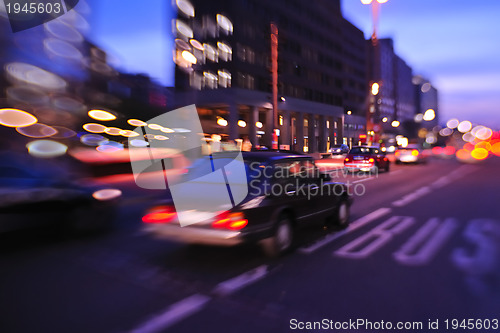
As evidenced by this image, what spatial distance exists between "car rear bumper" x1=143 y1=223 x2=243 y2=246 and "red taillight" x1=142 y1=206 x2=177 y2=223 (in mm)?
68

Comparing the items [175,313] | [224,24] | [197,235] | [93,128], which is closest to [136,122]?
[93,128]

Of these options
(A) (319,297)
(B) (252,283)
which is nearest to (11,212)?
(B) (252,283)

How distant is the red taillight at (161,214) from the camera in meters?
4.89

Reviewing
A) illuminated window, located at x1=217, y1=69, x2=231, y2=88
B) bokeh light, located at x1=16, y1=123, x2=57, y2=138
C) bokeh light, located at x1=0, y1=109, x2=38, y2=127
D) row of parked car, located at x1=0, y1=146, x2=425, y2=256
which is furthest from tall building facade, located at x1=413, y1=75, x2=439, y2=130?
row of parked car, located at x1=0, y1=146, x2=425, y2=256

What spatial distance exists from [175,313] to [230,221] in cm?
146

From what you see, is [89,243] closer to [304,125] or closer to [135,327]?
[135,327]

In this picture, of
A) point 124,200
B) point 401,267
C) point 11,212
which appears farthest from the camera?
point 124,200

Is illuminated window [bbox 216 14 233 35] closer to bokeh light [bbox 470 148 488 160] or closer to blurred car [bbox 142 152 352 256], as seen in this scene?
bokeh light [bbox 470 148 488 160]

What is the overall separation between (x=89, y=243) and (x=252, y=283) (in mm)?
3252

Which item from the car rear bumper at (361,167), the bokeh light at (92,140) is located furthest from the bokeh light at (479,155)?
the bokeh light at (92,140)

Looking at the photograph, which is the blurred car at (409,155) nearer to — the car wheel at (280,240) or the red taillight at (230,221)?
the car wheel at (280,240)

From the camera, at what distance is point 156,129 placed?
1368 inches

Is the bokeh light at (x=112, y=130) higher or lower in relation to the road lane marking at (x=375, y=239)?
higher

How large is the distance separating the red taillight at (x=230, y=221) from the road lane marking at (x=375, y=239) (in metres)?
1.67
